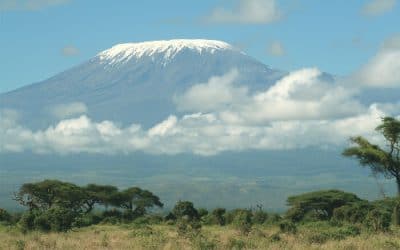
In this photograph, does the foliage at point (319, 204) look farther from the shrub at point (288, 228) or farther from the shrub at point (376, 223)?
the shrub at point (288, 228)

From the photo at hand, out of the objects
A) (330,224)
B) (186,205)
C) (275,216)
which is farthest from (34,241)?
(186,205)

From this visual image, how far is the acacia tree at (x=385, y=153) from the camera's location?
49094 millimetres

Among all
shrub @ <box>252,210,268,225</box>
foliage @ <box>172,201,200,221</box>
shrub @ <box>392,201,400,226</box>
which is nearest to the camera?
shrub @ <box>392,201,400,226</box>

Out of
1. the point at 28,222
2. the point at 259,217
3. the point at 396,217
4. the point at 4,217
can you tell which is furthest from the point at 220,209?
the point at 28,222

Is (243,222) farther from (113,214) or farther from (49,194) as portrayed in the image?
(49,194)

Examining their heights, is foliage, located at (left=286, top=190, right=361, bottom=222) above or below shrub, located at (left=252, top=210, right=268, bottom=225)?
above

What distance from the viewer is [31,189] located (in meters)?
61.1

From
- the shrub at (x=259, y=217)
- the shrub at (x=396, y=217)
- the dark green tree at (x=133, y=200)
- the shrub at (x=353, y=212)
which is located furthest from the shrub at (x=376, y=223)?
the dark green tree at (x=133, y=200)

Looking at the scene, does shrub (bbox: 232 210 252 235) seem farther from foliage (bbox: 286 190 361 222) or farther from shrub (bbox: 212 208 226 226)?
foliage (bbox: 286 190 361 222)

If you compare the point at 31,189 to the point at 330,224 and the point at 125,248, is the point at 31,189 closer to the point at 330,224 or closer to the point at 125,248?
the point at 330,224

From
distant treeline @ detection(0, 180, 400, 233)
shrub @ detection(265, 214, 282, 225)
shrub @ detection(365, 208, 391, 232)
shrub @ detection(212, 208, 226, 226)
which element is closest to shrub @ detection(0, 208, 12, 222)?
distant treeline @ detection(0, 180, 400, 233)

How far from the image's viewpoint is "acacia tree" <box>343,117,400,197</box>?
49.1 m

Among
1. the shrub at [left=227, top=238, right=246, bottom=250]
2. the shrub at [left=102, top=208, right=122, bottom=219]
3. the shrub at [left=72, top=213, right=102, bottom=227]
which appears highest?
the shrub at [left=102, top=208, right=122, bottom=219]

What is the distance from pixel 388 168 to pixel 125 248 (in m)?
29.5
